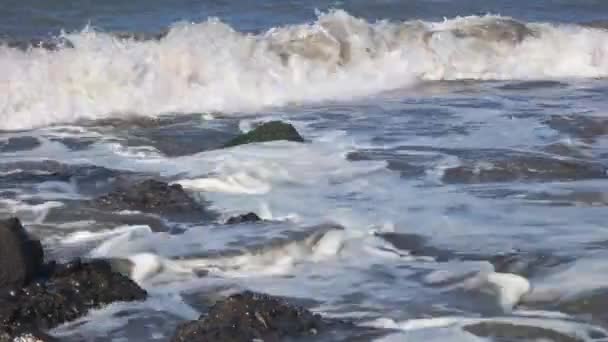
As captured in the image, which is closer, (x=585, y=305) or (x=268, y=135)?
(x=585, y=305)

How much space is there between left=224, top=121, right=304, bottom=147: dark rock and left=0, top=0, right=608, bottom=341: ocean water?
0.38ft

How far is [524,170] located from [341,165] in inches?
46.1

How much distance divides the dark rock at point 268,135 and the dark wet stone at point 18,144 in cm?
151

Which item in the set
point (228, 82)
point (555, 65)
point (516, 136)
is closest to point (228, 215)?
point (516, 136)

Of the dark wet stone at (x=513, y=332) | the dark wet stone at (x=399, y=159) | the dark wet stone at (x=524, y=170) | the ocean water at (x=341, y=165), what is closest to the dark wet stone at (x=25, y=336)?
the ocean water at (x=341, y=165)

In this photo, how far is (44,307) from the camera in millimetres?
4402

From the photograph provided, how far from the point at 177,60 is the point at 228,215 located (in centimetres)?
645

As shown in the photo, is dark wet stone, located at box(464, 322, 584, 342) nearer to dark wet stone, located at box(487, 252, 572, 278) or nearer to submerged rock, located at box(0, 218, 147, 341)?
dark wet stone, located at box(487, 252, 572, 278)

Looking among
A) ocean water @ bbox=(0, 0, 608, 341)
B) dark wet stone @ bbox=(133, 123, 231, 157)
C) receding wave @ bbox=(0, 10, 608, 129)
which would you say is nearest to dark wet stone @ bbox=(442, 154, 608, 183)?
ocean water @ bbox=(0, 0, 608, 341)

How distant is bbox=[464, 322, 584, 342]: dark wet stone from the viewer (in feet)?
14.2

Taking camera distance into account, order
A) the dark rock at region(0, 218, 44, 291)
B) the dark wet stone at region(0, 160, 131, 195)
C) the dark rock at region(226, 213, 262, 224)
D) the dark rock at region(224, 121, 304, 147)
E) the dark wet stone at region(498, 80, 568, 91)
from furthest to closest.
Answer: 1. the dark wet stone at region(498, 80, 568, 91)
2. the dark rock at region(224, 121, 304, 147)
3. the dark wet stone at region(0, 160, 131, 195)
4. the dark rock at region(226, 213, 262, 224)
5. the dark rock at region(0, 218, 44, 291)

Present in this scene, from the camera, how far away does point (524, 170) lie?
7570 mm

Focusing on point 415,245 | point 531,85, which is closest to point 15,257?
point 415,245

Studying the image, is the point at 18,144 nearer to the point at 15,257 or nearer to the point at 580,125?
the point at 580,125
